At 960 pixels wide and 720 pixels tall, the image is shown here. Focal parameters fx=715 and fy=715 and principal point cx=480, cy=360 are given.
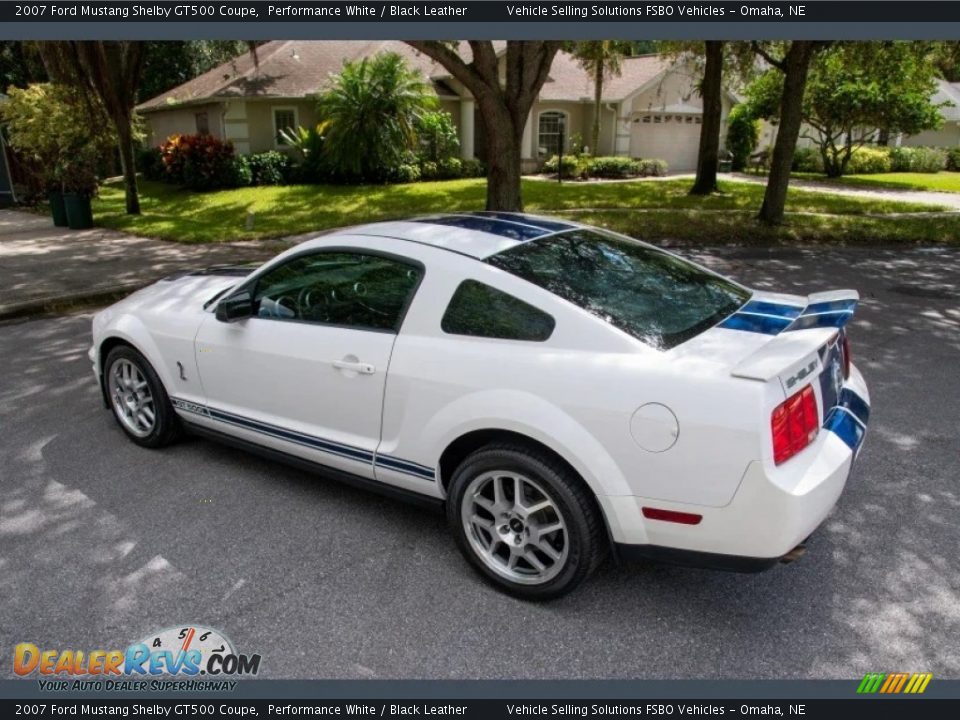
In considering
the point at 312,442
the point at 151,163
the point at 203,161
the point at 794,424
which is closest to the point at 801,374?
the point at 794,424

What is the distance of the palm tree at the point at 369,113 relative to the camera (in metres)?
21.6

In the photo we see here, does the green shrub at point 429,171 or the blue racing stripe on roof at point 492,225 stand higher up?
the blue racing stripe on roof at point 492,225

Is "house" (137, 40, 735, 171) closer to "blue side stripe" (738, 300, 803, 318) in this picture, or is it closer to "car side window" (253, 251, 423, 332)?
"car side window" (253, 251, 423, 332)

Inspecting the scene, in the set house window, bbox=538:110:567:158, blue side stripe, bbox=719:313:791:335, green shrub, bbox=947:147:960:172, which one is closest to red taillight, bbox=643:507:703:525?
blue side stripe, bbox=719:313:791:335

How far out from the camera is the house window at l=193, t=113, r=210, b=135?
85.0 ft

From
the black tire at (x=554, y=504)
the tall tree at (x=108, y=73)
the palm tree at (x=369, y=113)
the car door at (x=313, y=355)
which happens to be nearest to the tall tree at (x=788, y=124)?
the palm tree at (x=369, y=113)

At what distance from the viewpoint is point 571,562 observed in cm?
294

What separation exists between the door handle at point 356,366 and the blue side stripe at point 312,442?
0.39 m

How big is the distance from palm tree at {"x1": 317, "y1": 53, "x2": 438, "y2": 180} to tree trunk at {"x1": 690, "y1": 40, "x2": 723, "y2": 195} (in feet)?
28.2

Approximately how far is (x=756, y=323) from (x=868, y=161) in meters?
34.1

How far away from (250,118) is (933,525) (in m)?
24.7

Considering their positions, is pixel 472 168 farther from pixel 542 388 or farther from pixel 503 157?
pixel 542 388

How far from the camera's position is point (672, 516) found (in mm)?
2732

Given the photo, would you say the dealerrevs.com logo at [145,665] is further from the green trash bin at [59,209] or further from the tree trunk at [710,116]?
the tree trunk at [710,116]
